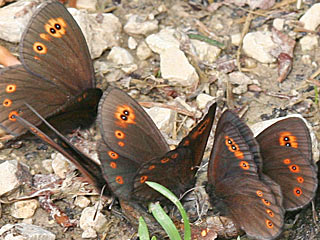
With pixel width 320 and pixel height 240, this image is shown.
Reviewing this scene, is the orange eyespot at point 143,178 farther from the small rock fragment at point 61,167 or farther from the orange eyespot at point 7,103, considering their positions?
the orange eyespot at point 7,103

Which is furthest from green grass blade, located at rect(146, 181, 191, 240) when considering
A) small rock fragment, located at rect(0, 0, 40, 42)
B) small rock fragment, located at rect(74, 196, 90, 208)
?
small rock fragment, located at rect(0, 0, 40, 42)

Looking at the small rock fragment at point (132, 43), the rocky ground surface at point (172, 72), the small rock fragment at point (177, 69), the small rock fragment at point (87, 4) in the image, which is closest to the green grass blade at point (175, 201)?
the rocky ground surface at point (172, 72)

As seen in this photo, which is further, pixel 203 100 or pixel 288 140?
pixel 203 100

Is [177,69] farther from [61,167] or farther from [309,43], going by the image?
[61,167]

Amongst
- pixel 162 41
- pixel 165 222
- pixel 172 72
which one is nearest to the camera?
pixel 165 222

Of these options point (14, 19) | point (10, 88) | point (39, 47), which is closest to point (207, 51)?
point (39, 47)

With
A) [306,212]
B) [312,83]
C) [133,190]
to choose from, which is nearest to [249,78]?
[312,83]
